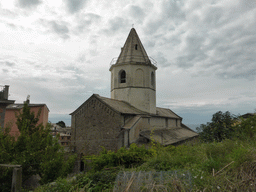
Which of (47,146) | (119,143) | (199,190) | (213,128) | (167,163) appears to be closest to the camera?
(199,190)

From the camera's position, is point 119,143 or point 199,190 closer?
point 199,190

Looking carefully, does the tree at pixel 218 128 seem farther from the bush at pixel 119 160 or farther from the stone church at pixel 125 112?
the bush at pixel 119 160

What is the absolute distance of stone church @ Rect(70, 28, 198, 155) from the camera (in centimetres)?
1927

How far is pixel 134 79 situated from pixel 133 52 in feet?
14.0

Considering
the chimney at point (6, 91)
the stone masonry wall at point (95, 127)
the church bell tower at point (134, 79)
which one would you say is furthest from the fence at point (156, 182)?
the church bell tower at point (134, 79)

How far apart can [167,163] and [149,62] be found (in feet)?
68.8

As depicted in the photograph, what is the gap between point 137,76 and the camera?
25453mm

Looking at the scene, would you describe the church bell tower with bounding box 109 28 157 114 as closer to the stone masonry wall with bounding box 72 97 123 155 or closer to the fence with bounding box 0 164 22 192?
the stone masonry wall with bounding box 72 97 123 155

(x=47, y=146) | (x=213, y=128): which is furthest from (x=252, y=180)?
(x=47, y=146)

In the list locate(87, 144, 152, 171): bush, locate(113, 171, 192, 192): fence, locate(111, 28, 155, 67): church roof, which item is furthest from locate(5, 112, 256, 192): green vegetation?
locate(111, 28, 155, 67): church roof

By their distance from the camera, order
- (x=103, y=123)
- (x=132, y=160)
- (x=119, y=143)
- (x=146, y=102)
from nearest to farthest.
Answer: (x=132, y=160)
(x=119, y=143)
(x=103, y=123)
(x=146, y=102)

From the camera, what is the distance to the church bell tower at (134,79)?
985 inches

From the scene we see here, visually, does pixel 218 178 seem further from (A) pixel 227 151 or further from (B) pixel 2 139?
(B) pixel 2 139

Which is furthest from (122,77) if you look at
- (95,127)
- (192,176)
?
(192,176)
